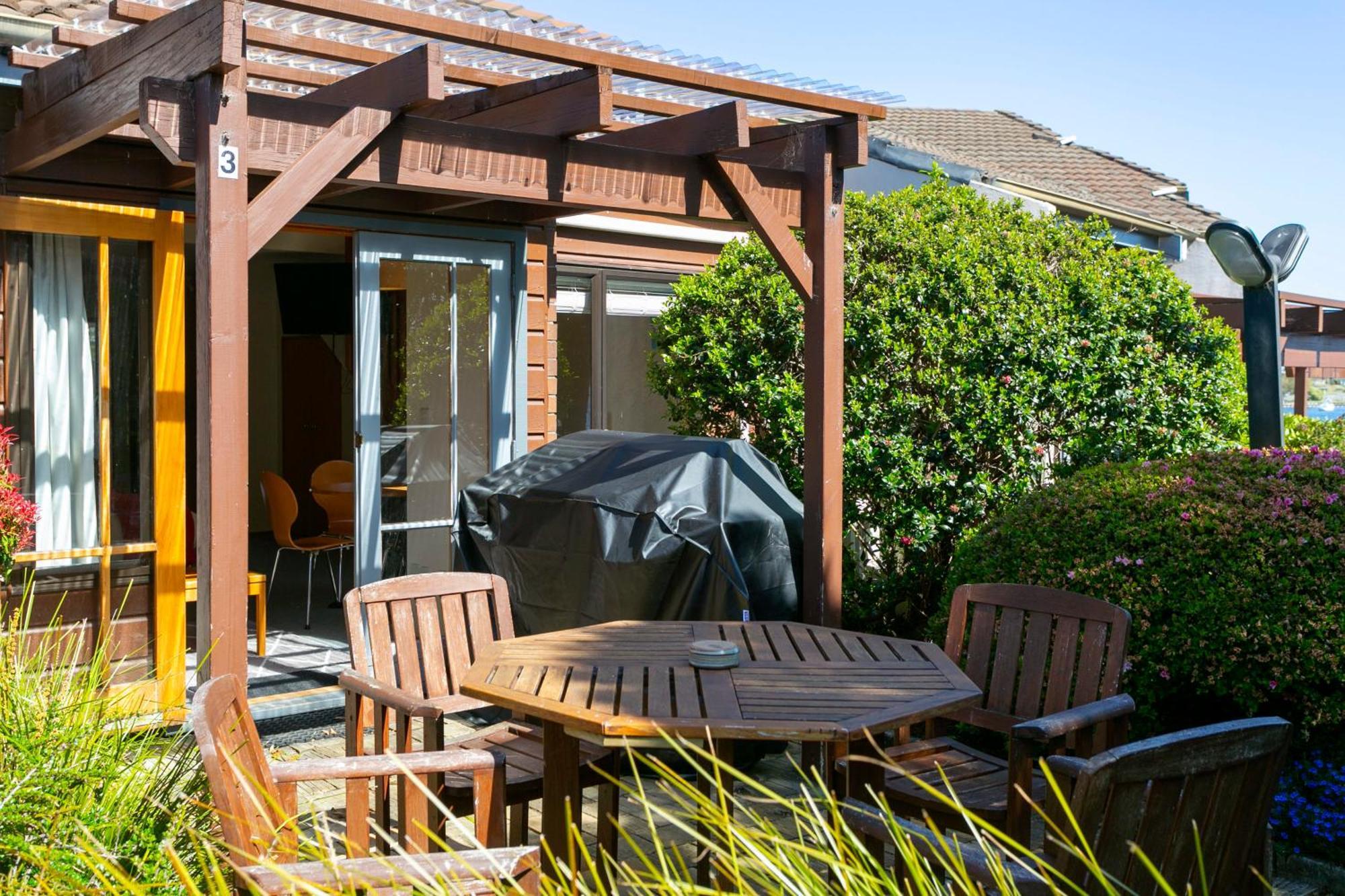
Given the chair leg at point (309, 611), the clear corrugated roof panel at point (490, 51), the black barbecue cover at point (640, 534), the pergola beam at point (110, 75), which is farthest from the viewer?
the chair leg at point (309, 611)

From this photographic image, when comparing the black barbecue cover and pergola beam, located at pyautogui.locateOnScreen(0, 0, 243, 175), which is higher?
pergola beam, located at pyautogui.locateOnScreen(0, 0, 243, 175)

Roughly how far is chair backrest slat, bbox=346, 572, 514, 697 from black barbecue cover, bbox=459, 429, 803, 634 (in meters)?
0.97

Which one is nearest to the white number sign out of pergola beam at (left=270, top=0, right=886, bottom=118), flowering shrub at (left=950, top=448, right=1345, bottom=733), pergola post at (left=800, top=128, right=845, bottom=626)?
pergola beam at (left=270, top=0, right=886, bottom=118)

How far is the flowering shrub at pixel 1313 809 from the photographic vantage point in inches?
170

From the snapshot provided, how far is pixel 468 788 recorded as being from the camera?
12.1ft

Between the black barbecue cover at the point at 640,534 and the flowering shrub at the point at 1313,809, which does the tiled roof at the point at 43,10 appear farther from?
the flowering shrub at the point at 1313,809

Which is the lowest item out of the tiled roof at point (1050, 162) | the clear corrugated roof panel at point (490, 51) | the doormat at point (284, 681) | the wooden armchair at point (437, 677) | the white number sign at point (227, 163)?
the doormat at point (284, 681)

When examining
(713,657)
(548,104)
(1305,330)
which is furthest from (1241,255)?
(1305,330)

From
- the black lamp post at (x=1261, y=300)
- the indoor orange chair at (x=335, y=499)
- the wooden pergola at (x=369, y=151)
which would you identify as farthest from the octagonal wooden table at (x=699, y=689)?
the indoor orange chair at (x=335, y=499)

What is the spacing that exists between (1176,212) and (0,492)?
526 inches

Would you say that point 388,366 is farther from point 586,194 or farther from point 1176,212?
point 1176,212

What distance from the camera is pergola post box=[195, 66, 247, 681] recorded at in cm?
397

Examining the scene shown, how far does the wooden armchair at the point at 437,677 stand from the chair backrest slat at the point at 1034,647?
4.14 ft

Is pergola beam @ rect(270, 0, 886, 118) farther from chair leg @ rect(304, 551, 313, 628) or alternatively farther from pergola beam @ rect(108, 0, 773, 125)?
chair leg @ rect(304, 551, 313, 628)
